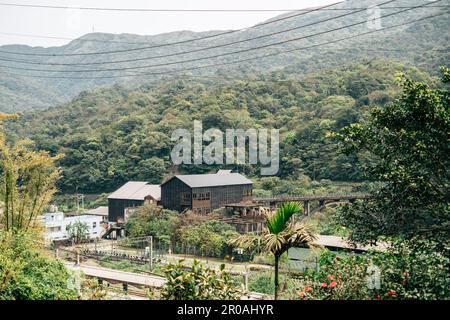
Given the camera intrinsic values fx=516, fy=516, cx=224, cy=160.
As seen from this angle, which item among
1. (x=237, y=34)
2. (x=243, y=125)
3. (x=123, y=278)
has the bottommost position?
(x=123, y=278)

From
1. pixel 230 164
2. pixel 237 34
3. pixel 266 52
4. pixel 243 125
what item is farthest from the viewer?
pixel 237 34

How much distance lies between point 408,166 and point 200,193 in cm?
2189

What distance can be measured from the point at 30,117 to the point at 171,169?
31.0m

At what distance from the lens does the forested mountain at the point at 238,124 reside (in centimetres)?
3591

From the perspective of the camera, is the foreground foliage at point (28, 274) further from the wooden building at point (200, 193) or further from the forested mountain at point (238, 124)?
the forested mountain at point (238, 124)

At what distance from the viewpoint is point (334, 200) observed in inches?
1079

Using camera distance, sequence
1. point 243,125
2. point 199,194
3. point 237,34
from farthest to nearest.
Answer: point 237,34
point 243,125
point 199,194

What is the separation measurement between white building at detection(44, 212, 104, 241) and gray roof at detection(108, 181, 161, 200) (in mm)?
2855

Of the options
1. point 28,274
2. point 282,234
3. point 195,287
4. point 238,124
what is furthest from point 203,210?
point 195,287

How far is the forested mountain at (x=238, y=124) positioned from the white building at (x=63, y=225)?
9.59 m
